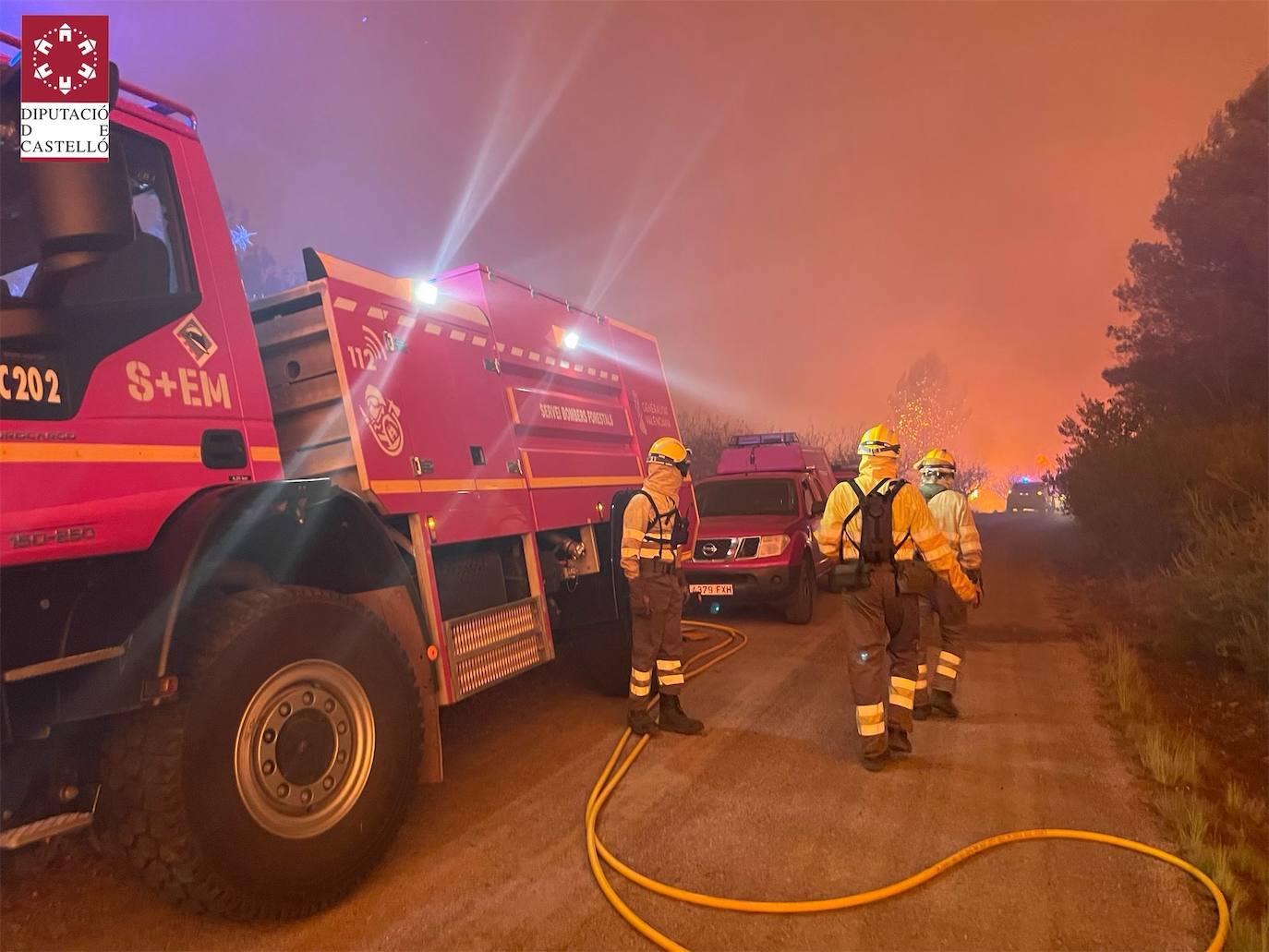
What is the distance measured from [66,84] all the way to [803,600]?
313 inches

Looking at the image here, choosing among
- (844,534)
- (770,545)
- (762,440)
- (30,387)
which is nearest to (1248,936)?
(844,534)

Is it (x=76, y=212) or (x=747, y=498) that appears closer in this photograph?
(x=76, y=212)

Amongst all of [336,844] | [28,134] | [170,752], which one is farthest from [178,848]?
[28,134]

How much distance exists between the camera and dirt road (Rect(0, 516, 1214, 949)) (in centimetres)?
277

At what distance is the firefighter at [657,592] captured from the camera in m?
4.96

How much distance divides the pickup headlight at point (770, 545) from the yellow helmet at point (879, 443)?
4086mm

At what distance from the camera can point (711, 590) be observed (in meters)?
8.85

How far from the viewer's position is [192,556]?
2518 millimetres

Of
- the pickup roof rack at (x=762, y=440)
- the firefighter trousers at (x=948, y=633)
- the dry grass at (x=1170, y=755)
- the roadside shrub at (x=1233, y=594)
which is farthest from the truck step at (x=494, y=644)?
the pickup roof rack at (x=762, y=440)

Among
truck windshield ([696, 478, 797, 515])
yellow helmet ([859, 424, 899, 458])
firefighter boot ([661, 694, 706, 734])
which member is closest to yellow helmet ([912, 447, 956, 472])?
yellow helmet ([859, 424, 899, 458])

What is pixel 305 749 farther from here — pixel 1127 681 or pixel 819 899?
pixel 1127 681

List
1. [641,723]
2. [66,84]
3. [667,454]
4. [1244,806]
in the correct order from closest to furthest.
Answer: [66,84] < [1244,806] < [641,723] < [667,454]

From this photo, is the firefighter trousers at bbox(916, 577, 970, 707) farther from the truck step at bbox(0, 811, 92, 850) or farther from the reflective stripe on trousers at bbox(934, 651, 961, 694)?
the truck step at bbox(0, 811, 92, 850)

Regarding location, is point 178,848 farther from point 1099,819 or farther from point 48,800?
point 1099,819
